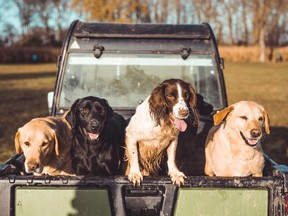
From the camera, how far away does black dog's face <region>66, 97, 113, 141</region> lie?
12.1 feet

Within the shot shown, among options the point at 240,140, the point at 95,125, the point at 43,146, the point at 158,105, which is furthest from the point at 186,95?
the point at 43,146

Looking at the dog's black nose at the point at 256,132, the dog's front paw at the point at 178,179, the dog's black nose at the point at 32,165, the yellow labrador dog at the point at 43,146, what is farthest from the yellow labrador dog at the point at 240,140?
the dog's black nose at the point at 32,165

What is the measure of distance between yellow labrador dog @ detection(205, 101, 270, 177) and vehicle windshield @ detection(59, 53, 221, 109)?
1.27 metres

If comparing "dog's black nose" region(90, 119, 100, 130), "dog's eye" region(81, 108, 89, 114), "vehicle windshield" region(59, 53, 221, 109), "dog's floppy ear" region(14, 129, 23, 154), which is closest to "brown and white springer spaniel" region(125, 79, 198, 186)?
"dog's black nose" region(90, 119, 100, 130)

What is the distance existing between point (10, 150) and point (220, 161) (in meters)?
5.82

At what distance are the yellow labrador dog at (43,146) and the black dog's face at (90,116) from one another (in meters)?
0.14

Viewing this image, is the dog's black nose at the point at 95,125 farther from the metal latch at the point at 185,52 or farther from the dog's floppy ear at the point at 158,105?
the metal latch at the point at 185,52

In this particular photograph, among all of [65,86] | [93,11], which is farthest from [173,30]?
[93,11]

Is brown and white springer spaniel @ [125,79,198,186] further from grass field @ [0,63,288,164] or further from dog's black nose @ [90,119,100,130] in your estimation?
grass field @ [0,63,288,164]

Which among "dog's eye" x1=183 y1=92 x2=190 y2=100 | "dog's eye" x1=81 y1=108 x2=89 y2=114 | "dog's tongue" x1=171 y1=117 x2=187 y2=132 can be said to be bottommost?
"dog's tongue" x1=171 y1=117 x2=187 y2=132

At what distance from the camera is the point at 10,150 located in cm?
861

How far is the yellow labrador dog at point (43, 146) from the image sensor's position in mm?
3449

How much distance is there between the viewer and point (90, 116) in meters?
3.71

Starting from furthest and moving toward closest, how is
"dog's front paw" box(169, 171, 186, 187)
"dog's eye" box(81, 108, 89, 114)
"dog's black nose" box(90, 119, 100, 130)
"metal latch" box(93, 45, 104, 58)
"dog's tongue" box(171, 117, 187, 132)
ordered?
"metal latch" box(93, 45, 104, 58), "dog's eye" box(81, 108, 89, 114), "dog's black nose" box(90, 119, 100, 130), "dog's tongue" box(171, 117, 187, 132), "dog's front paw" box(169, 171, 186, 187)
